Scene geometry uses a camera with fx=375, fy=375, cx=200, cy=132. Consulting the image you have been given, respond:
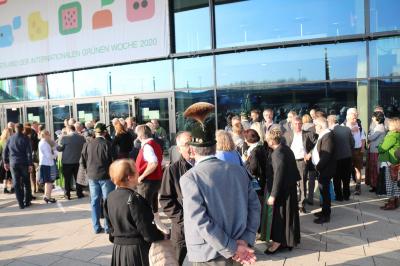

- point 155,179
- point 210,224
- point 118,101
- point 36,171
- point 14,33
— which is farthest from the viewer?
point 14,33

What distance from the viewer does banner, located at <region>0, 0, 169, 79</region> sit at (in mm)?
11250

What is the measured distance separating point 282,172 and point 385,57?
6.42 metres

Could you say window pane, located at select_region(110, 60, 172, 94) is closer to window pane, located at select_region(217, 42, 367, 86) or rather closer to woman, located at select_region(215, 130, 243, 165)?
window pane, located at select_region(217, 42, 367, 86)

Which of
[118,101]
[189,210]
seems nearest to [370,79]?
[118,101]

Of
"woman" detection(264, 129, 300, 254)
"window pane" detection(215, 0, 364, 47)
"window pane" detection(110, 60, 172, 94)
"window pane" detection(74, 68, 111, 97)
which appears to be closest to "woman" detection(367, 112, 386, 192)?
"window pane" detection(215, 0, 364, 47)

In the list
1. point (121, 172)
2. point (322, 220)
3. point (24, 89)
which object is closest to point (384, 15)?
point (322, 220)

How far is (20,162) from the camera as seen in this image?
25.6 ft

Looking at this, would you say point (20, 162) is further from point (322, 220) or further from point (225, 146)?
point (322, 220)

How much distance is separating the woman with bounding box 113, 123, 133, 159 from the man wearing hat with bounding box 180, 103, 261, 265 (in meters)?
4.61

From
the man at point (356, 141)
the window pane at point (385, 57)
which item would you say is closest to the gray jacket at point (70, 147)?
the man at point (356, 141)

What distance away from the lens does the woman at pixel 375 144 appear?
739 cm

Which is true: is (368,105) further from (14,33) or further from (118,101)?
(14,33)

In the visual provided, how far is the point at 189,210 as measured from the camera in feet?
8.13

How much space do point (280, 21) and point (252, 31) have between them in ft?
2.65
